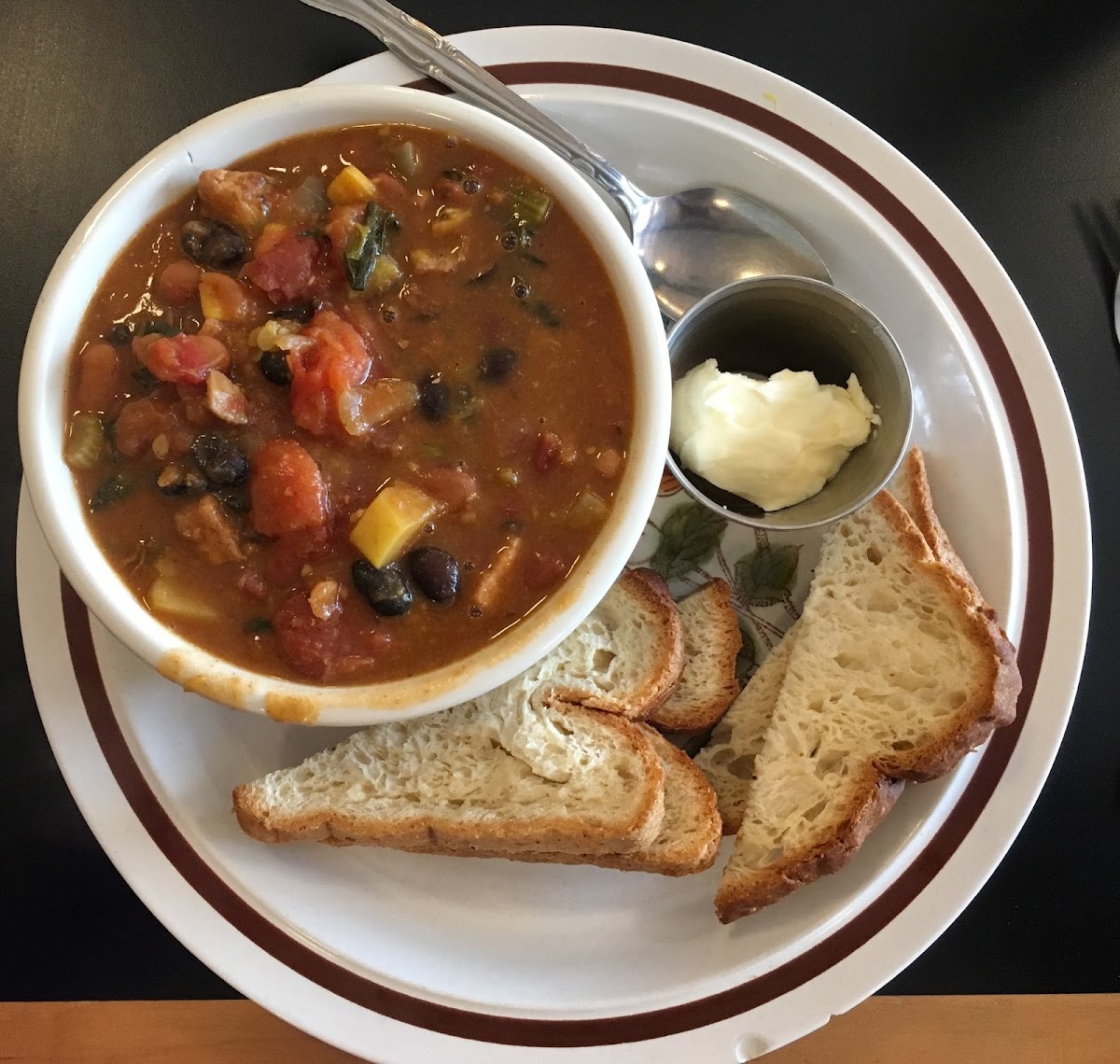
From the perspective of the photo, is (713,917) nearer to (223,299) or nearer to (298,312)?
Result: (298,312)

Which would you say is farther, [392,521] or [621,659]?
[621,659]

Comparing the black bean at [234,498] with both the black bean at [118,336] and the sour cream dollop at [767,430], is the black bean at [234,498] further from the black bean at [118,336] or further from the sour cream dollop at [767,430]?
the sour cream dollop at [767,430]

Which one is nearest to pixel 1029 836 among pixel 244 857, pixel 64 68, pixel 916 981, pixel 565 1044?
pixel 916 981

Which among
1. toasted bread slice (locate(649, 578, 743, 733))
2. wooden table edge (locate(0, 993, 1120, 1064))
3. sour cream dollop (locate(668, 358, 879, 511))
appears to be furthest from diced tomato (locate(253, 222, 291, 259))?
wooden table edge (locate(0, 993, 1120, 1064))

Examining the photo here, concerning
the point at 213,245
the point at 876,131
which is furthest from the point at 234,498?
the point at 876,131

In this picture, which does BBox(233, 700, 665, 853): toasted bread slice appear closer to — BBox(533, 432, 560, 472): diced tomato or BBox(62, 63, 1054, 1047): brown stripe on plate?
BBox(62, 63, 1054, 1047): brown stripe on plate

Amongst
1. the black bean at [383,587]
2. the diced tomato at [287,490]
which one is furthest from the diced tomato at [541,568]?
the diced tomato at [287,490]

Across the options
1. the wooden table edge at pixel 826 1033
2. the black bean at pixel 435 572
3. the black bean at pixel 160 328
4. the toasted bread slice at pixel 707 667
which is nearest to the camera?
the black bean at pixel 435 572

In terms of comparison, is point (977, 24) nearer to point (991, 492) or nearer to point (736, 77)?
point (736, 77)
